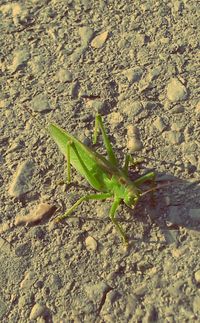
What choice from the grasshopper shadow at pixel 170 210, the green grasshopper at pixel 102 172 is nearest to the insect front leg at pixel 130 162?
the green grasshopper at pixel 102 172

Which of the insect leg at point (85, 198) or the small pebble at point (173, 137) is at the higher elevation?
the insect leg at point (85, 198)

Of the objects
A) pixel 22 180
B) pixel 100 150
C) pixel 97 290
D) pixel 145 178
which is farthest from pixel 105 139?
pixel 97 290

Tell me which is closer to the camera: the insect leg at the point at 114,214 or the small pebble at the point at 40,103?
the insect leg at the point at 114,214

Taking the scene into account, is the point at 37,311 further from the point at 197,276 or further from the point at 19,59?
the point at 19,59

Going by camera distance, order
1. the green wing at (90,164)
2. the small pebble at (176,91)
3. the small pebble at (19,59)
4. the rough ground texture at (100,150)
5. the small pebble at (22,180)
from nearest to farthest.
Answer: the rough ground texture at (100,150)
the green wing at (90,164)
the small pebble at (22,180)
the small pebble at (176,91)
the small pebble at (19,59)

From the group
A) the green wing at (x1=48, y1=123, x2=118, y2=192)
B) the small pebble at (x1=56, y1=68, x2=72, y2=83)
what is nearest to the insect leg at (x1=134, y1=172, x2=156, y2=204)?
the green wing at (x1=48, y1=123, x2=118, y2=192)

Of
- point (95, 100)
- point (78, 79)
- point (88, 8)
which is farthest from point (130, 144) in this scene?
point (88, 8)

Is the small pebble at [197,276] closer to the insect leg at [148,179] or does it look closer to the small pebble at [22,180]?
the insect leg at [148,179]
